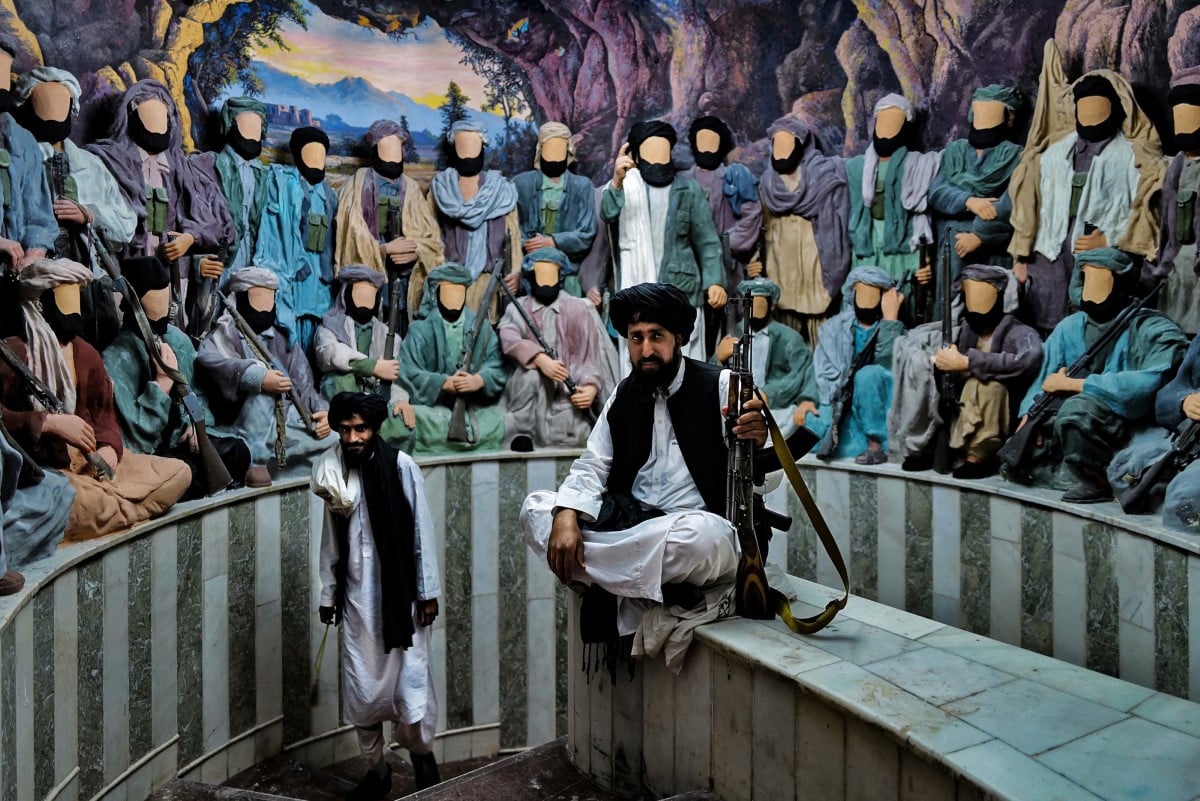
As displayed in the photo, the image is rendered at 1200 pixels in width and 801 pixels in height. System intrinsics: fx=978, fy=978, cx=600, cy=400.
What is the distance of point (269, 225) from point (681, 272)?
10.5 ft

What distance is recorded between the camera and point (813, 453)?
7301mm

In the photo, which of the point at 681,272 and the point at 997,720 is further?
the point at 681,272

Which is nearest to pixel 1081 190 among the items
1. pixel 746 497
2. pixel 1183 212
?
pixel 1183 212

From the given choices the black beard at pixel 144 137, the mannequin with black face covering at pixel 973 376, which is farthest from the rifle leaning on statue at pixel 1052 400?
the black beard at pixel 144 137

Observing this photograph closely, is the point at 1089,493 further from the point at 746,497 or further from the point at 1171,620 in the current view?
the point at 746,497

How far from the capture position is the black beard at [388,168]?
8023 mm

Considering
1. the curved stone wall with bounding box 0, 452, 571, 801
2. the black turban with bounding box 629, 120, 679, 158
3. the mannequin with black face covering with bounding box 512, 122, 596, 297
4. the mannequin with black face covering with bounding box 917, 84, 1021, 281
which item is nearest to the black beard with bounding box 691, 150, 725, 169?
the black turban with bounding box 629, 120, 679, 158

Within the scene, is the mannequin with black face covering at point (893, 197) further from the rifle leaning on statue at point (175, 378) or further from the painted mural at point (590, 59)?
the rifle leaning on statue at point (175, 378)

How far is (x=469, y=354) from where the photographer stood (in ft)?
25.0

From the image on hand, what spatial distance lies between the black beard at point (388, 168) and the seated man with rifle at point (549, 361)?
1317mm

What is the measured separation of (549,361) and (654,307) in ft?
12.8

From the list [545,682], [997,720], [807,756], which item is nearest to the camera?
[997,720]

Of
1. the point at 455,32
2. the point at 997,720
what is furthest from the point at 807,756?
the point at 455,32

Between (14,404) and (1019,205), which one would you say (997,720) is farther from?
(1019,205)
